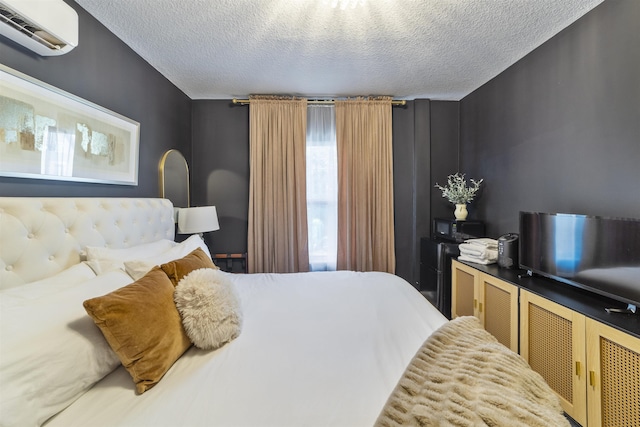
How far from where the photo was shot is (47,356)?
731 millimetres

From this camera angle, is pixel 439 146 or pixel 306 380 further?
pixel 439 146

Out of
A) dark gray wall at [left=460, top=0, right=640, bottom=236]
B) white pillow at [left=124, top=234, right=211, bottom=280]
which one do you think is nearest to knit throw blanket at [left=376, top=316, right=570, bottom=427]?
white pillow at [left=124, top=234, right=211, bottom=280]

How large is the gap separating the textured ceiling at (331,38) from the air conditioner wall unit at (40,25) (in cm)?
48

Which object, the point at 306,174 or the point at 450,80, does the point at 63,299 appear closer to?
the point at 306,174

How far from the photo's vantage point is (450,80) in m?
2.66

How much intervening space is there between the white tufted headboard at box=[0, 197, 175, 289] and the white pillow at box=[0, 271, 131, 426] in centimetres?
32

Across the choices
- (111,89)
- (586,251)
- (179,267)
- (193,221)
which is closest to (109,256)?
(179,267)

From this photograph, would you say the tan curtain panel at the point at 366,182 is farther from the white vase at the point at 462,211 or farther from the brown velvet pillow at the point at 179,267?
the brown velvet pillow at the point at 179,267

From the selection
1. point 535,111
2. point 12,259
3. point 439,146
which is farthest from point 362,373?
point 439,146

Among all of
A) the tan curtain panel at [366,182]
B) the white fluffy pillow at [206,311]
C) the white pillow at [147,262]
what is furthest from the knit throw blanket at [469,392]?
the tan curtain panel at [366,182]

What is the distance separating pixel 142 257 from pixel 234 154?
6.35 feet

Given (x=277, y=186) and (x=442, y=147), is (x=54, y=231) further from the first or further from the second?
(x=442, y=147)

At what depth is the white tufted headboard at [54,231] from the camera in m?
1.03

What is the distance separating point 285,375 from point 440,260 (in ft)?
7.39
